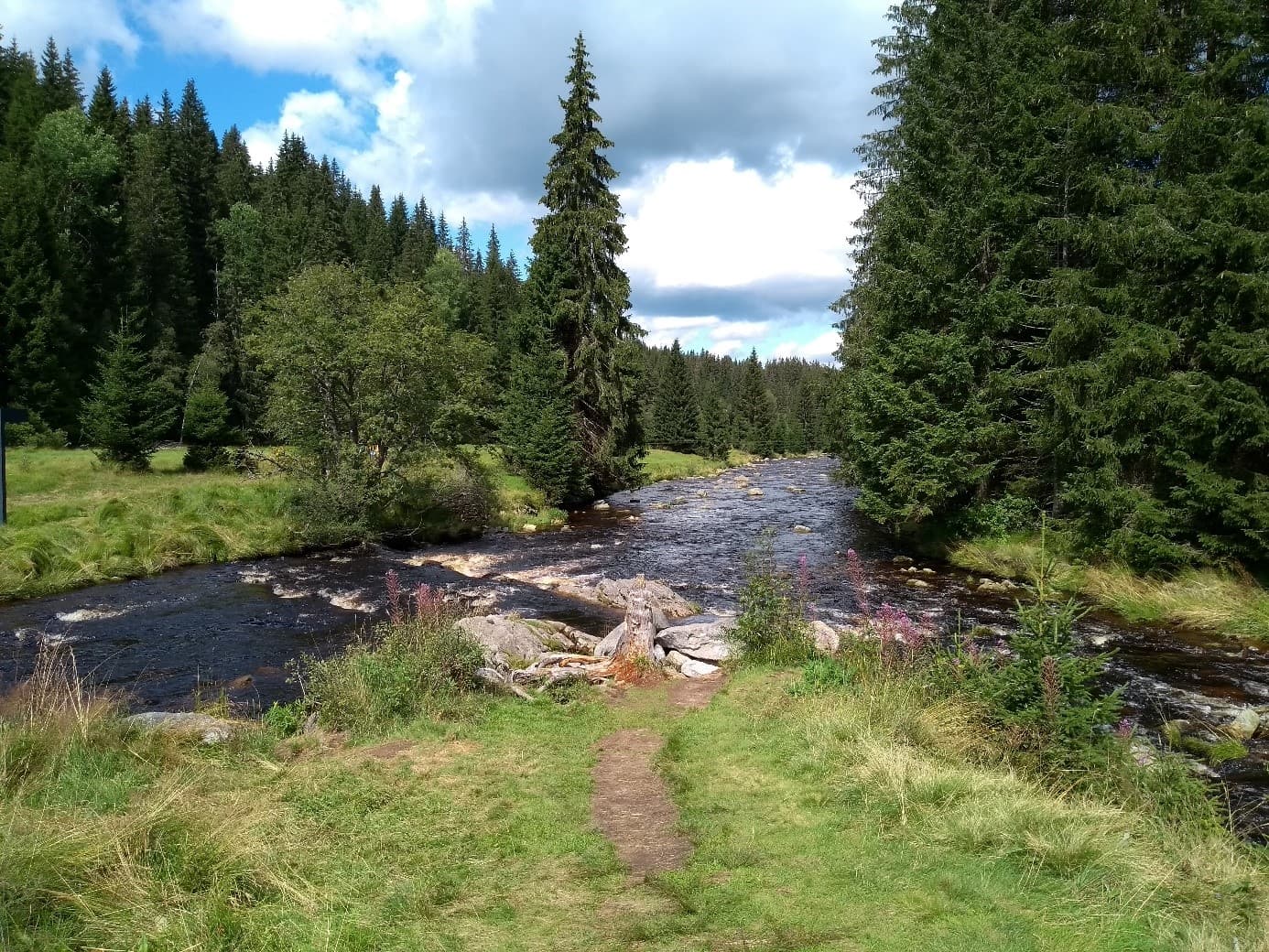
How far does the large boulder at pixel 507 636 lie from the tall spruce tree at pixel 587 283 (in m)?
21.9

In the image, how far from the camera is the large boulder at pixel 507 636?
37.2 feet

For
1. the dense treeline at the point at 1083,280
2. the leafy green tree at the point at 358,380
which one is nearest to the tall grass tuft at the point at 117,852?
the dense treeline at the point at 1083,280

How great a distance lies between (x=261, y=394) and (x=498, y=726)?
46418mm

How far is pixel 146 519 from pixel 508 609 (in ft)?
39.3

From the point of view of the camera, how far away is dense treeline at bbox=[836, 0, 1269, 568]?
1511 centimetres

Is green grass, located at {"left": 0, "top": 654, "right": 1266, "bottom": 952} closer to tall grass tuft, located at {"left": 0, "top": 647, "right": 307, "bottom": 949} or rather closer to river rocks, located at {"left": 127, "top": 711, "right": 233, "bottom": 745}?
tall grass tuft, located at {"left": 0, "top": 647, "right": 307, "bottom": 949}

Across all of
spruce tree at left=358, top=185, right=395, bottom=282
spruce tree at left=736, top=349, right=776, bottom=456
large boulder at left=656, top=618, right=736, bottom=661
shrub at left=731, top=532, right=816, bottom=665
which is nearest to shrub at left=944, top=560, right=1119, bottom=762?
shrub at left=731, top=532, right=816, bottom=665

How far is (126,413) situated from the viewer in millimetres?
27922

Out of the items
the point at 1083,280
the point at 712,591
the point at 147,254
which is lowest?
the point at 712,591

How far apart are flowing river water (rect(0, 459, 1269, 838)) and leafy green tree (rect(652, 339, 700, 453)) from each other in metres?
45.7

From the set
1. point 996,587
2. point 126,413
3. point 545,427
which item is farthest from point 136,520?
point 996,587

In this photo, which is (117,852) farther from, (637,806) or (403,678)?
(403,678)

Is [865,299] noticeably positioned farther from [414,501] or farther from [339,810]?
[339,810]

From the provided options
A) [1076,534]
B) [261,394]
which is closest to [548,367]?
[1076,534]
